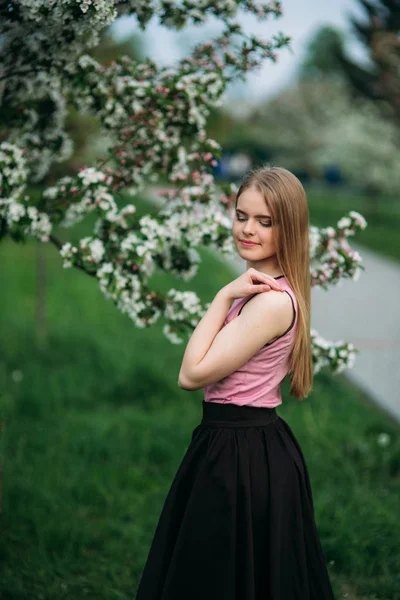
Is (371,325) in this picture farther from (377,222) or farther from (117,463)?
(377,222)

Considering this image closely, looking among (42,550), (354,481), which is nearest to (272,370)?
(42,550)

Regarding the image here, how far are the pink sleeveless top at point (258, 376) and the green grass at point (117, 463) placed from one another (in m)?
1.15

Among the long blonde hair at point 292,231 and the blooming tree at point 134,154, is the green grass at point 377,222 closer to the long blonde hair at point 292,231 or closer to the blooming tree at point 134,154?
the blooming tree at point 134,154

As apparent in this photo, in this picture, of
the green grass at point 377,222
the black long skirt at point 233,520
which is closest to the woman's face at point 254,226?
the black long skirt at point 233,520

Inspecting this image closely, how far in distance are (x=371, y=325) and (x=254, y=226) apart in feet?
23.9

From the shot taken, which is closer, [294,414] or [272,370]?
[272,370]

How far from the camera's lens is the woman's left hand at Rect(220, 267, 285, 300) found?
7.64 ft

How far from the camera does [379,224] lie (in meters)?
26.1

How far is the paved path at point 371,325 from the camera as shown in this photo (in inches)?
270

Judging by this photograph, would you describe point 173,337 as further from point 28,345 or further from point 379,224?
point 379,224

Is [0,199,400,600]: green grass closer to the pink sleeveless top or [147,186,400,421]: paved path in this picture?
[147,186,400,421]: paved path

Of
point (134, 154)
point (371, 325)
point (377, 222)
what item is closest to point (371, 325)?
point (371, 325)

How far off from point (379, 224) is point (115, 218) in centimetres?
2386

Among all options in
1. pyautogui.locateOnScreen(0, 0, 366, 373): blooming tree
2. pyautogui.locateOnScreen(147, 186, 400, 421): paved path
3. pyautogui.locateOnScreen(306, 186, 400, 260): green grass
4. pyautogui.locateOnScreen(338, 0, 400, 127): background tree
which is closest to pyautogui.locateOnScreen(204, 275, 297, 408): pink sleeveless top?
pyautogui.locateOnScreen(0, 0, 366, 373): blooming tree
